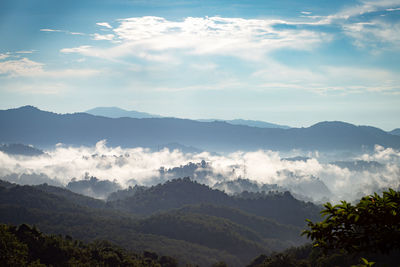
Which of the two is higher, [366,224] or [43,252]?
[366,224]

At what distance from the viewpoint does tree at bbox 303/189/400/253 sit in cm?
1952

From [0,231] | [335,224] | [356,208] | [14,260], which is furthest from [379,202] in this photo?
[0,231]

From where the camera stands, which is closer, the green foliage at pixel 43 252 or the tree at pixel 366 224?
the tree at pixel 366 224

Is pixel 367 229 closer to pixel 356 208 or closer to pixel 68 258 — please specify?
pixel 356 208

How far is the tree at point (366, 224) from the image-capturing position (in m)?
19.5

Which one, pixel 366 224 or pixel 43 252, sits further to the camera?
pixel 43 252

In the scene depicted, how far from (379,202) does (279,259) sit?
6955 inches

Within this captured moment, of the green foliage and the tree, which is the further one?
the green foliage

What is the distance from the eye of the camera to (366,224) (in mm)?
19703

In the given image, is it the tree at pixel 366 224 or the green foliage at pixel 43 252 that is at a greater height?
the tree at pixel 366 224

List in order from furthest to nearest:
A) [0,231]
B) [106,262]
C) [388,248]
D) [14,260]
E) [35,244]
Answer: [106,262]
[35,244]
[0,231]
[14,260]
[388,248]

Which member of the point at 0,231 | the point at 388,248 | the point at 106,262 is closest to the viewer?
the point at 388,248

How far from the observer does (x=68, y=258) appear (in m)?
182

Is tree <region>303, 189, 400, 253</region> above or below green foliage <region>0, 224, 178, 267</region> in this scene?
above
